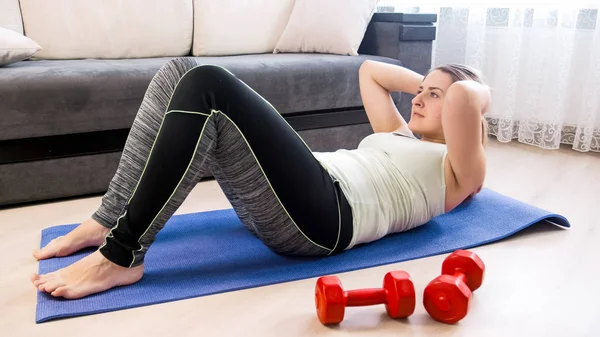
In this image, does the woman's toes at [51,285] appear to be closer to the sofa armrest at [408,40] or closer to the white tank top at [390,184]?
the white tank top at [390,184]

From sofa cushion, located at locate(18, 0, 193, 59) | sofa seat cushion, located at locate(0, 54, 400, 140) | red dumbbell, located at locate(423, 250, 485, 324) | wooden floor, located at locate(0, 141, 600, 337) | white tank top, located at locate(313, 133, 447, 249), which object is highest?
sofa cushion, located at locate(18, 0, 193, 59)

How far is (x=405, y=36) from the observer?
8.96 ft

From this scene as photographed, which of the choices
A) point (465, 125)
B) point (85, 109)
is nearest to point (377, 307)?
point (465, 125)

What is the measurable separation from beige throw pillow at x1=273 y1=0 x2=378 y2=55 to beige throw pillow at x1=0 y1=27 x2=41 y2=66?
47.9 inches

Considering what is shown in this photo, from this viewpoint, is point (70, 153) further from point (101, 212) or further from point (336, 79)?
point (336, 79)

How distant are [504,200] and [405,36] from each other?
1.06 meters

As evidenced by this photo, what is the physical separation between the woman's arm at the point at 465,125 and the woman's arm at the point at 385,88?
0.34 meters

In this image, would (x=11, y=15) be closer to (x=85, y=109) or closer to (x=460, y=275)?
(x=85, y=109)

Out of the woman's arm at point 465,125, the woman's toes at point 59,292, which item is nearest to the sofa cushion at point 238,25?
the woman's arm at point 465,125

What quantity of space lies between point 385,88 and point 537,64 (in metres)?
1.44

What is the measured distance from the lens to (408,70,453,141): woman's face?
5.23ft

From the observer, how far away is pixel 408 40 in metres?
2.75

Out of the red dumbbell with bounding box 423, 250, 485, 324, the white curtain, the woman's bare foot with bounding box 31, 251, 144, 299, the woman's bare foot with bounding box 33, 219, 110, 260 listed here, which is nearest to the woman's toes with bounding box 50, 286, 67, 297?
the woman's bare foot with bounding box 31, 251, 144, 299

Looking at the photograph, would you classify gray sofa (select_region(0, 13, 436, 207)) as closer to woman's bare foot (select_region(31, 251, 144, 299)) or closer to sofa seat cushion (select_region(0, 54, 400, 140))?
sofa seat cushion (select_region(0, 54, 400, 140))
